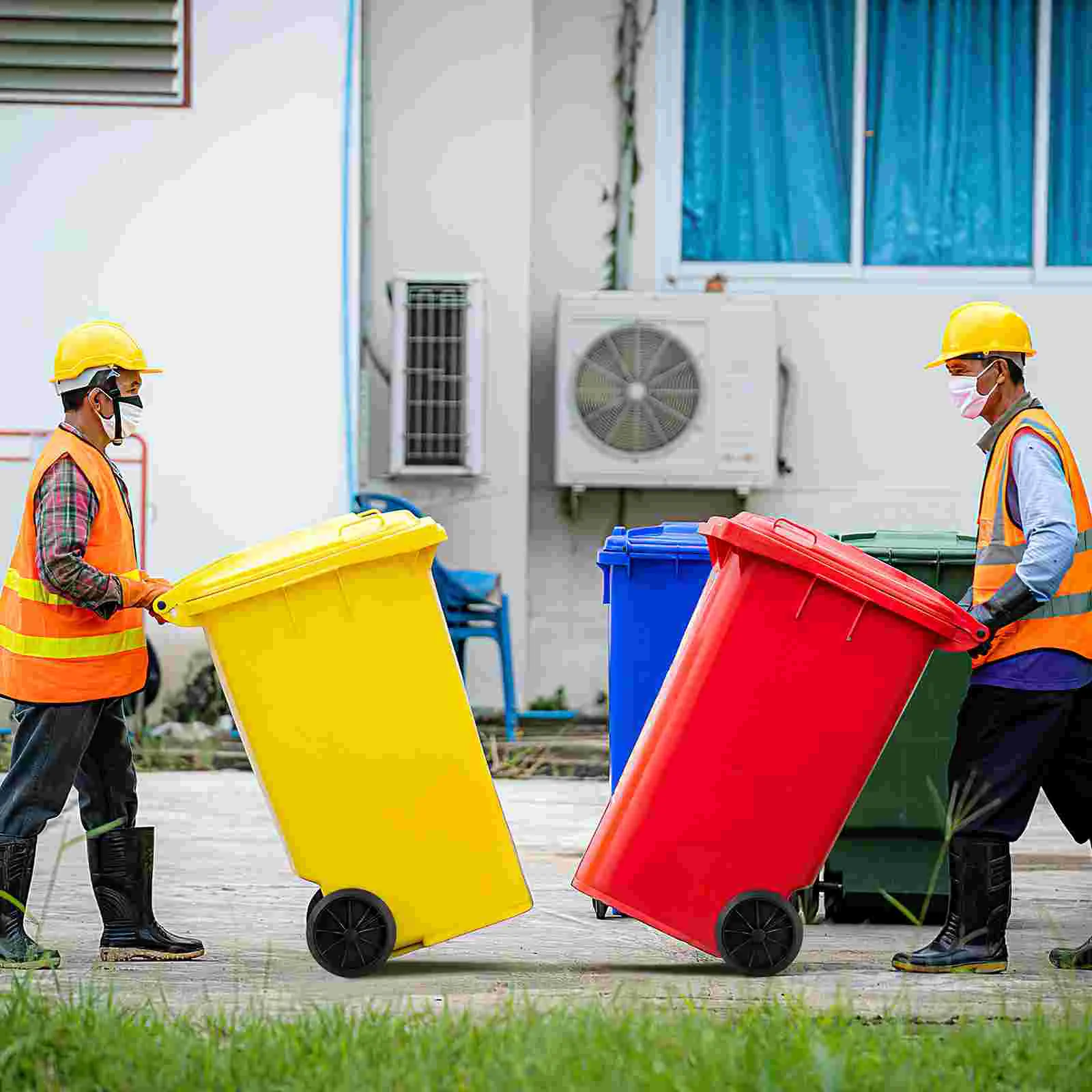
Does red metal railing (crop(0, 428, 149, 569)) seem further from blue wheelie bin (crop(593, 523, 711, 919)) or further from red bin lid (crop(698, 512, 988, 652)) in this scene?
red bin lid (crop(698, 512, 988, 652))

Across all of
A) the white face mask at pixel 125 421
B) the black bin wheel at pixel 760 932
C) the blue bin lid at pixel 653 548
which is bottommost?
the black bin wheel at pixel 760 932

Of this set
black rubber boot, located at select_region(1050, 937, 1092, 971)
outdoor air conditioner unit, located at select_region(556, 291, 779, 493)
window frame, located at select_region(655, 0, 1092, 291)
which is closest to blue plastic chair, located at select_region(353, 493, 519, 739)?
outdoor air conditioner unit, located at select_region(556, 291, 779, 493)

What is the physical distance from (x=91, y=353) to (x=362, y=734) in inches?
47.7

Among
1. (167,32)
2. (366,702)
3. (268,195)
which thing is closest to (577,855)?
(366,702)

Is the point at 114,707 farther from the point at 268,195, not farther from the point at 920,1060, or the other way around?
the point at 268,195

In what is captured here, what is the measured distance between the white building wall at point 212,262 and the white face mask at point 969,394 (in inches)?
168

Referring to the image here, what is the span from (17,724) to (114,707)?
0.78 ft

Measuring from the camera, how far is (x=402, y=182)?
319 inches

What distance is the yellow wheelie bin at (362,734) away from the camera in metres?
3.56

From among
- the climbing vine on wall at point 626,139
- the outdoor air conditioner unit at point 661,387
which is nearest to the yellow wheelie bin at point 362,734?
the outdoor air conditioner unit at point 661,387

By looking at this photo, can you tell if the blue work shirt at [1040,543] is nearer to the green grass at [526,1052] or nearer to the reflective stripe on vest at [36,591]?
the green grass at [526,1052]

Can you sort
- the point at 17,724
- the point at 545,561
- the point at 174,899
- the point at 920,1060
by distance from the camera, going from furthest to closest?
the point at 545,561, the point at 174,899, the point at 17,724, the point at 920,1060

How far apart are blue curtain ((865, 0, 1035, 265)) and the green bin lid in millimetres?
4355

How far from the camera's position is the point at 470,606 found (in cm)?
751
